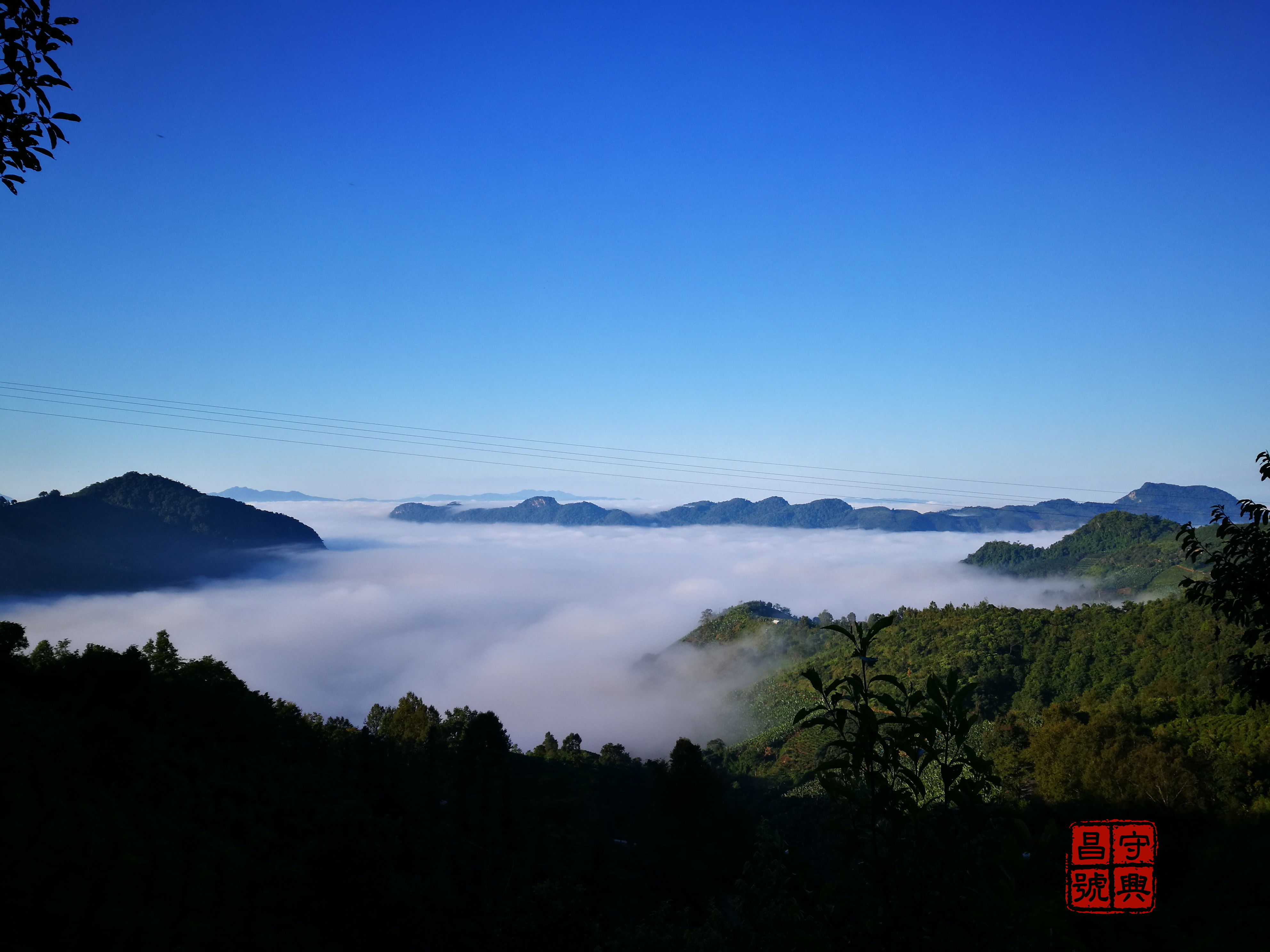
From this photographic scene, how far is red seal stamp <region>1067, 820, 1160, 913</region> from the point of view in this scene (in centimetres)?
813

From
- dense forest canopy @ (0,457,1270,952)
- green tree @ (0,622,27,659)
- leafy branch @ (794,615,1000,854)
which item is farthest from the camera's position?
green tree @ (0,622,27,659)

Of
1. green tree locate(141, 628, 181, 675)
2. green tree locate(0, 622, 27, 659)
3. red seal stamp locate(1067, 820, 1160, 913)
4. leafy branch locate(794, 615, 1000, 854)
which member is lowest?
green tree locate(141, 628, 181, 675)

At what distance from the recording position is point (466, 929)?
32625 millimetres

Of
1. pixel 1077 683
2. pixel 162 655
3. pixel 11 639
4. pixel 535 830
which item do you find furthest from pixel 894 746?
pixel 1077 683

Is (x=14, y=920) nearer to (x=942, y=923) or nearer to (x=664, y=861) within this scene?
(x=942, y=923)

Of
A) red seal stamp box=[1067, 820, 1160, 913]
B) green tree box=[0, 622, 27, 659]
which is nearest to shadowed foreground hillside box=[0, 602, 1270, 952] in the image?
green tree box=[0, 622, 27, 659]

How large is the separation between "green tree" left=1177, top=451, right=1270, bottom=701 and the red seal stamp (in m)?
2.48

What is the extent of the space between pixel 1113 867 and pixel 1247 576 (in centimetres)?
A: 360

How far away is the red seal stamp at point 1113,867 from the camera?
26.7ft

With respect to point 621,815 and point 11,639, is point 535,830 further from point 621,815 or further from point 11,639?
point 11,639

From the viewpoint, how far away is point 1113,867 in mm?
8211

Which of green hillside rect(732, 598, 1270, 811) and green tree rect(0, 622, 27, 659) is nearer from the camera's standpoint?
green tree rect(0, 622, 27, 659)

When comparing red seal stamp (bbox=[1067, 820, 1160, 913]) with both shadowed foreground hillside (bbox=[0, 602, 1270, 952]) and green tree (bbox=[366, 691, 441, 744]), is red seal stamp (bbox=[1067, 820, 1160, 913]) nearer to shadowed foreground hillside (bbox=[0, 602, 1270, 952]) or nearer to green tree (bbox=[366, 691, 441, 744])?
shadowed foreground hillside (bbox=[0, 602, 1270, 952])

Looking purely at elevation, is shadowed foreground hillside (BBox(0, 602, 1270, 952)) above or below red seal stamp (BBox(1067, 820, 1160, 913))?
below
